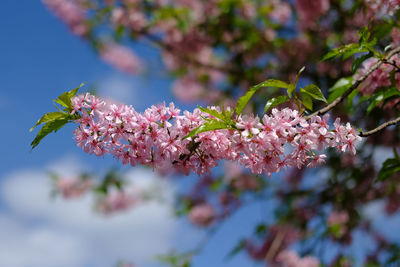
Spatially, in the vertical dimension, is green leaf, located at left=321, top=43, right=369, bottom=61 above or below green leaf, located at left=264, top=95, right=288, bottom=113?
above

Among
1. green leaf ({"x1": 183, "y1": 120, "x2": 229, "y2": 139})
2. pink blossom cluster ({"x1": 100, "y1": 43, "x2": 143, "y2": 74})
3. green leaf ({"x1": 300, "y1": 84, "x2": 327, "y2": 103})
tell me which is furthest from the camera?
pink blossom cluster ({"x1": 100, "y1": 43, "x2": 143, "y2": 74})

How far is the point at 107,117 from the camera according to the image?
4.63 ft

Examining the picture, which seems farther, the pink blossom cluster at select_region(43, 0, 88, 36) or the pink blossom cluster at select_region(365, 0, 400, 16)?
the pink blossom cluster at select_region(43, 0, 88, 36)

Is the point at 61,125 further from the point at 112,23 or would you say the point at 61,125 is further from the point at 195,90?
the point at 195,90

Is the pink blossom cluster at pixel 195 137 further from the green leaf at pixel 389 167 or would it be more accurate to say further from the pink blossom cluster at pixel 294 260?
the pink blossom cluster at pixel 294 260

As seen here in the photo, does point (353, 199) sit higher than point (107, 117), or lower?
higher

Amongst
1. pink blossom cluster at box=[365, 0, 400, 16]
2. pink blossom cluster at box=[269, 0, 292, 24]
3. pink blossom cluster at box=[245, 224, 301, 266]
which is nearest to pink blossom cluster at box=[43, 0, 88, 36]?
pink blossom cluster at box=[269, 0, 292, 24]

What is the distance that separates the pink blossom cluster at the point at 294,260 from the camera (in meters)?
3.78

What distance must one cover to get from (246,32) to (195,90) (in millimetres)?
2348

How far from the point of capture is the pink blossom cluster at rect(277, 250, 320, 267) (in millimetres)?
3783

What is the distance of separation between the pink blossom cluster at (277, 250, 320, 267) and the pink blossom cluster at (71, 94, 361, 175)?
8.29 ft

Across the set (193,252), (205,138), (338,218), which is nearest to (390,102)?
(205,138)

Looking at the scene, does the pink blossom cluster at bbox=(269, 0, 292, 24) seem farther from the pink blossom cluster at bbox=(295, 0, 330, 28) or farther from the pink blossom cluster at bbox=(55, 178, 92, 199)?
the pink blossom cluster at bbox=(55, 178, 92, 199)

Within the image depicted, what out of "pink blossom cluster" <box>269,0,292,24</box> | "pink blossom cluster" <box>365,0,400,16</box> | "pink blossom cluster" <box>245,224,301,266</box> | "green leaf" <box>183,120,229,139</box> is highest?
"pink blossom cluster" <box>269,0,292,24</box>
